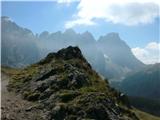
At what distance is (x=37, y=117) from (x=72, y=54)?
137ft

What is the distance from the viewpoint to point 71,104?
45344 mm

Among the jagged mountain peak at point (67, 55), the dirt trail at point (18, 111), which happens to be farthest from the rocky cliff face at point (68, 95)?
the jagged mountain peak at point (67, 55)

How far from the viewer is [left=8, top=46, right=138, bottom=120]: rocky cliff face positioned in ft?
142

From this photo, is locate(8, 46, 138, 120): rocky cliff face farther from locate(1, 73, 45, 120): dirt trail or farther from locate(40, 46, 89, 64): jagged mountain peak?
locate(40, 46, 89, 64): jagged mountain peak

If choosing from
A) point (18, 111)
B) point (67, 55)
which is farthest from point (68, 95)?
point (67, 55)

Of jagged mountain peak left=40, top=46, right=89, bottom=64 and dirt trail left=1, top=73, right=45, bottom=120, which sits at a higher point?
jagged mountain peak left=40, top=46, right=89, bottom=64

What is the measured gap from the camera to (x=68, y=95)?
48844mm

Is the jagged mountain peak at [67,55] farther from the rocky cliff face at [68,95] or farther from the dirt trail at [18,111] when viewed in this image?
the dirt trail at [18,111]

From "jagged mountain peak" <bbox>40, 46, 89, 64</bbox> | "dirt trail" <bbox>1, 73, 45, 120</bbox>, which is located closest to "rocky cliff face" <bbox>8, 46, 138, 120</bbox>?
"dirt trail" <bbox>1, 73, 45, 120</bbox>

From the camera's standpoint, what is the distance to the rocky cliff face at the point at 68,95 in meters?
43.2

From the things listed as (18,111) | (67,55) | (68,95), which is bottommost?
(18,111)

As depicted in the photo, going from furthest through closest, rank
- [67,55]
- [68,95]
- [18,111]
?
[67,55] → [68,95] → [18,111]

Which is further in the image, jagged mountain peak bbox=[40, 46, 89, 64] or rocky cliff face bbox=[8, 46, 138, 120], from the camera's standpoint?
jagged mountain peak bbox=[40, 46, 89, 64]

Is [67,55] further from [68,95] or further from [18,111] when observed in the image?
[18,111]
